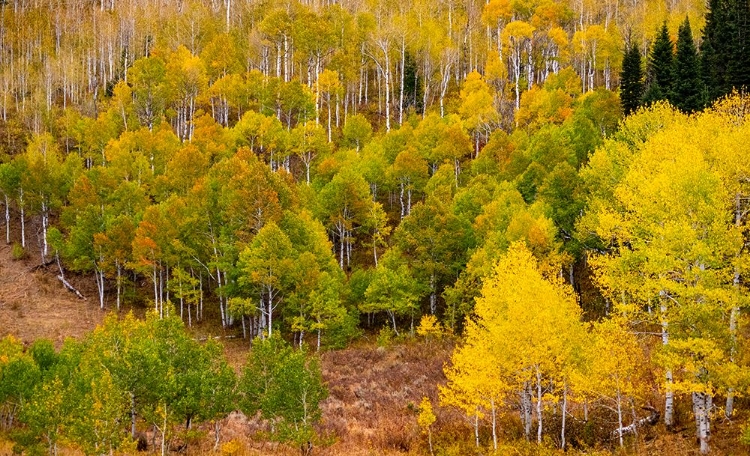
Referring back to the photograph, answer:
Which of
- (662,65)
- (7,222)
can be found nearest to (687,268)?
(662,65)

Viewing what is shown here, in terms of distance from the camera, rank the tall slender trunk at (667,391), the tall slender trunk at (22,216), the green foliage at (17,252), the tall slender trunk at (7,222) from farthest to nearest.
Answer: the tall slender trunk at (7,222) < the tall slender trunk at (22,216) < the green foliage at (17,252) < the tall slender trunk at (667,391)

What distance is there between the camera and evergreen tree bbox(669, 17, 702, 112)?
54.6m

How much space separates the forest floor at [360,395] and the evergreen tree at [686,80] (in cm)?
3214

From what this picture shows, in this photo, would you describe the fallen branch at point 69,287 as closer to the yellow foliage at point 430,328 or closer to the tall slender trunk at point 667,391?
the yellow foliage at point 430,328

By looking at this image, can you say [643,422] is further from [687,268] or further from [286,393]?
[286,393]

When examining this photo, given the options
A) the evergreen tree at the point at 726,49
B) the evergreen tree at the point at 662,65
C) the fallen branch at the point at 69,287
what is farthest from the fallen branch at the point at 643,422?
the fallen branch at the point at 69,287

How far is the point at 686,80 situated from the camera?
56281mm

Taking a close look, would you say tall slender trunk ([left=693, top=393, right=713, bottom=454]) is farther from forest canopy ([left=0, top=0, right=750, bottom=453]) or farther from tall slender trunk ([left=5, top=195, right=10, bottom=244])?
tall slender trunk ([left=5, top=195, right=10, bottom=244])

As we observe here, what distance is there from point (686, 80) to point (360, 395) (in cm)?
4312

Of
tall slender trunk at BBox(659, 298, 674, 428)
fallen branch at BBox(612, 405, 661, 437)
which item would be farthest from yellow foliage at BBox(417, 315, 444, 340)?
tall slender trunk at BBox(659, 298, 674, 428)

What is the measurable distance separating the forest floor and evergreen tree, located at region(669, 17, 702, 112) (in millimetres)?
32142

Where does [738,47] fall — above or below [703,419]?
above

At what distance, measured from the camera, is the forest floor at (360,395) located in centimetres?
2595

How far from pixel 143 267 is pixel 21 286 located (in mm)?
14164
